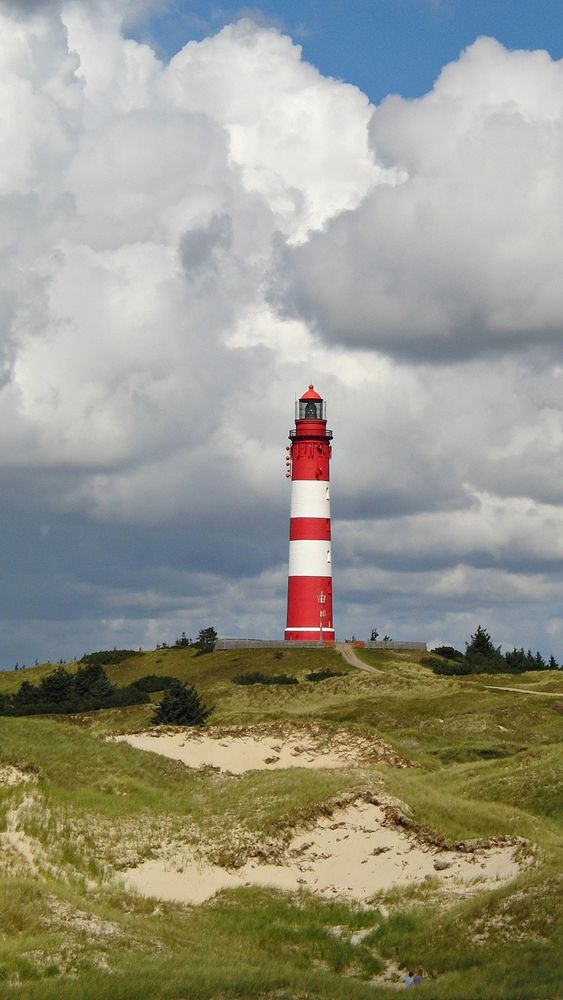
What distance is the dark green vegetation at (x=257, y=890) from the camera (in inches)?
978

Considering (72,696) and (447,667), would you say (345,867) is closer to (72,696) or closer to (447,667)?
(72,696)

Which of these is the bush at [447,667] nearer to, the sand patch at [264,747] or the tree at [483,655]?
the tree at [483,655]

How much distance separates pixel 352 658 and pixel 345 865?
61.8m

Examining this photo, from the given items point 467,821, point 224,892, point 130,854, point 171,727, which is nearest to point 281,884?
point 224,892

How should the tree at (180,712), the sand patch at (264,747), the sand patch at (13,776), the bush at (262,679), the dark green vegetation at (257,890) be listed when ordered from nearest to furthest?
the dark green vegetation at (257,890), the sand patch at (13,776), the sand patch at (264,747), the tree at (180,712), the bush at (262,679)

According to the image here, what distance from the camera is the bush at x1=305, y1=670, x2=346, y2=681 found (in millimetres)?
89456

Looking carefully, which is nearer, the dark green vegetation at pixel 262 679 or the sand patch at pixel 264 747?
the sand patch at pixel 264 747

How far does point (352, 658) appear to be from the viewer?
100438mm

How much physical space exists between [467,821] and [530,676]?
5044 centimetres

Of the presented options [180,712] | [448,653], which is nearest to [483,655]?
[448,653]

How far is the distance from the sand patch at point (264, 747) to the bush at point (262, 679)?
27690 mm

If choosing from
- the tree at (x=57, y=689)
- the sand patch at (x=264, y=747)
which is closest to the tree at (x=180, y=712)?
the sand patch at (x=264, y=747)

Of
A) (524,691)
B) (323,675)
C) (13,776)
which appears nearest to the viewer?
(13,776)

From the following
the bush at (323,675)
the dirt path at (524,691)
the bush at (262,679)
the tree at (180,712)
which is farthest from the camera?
the bush at (323,675)
